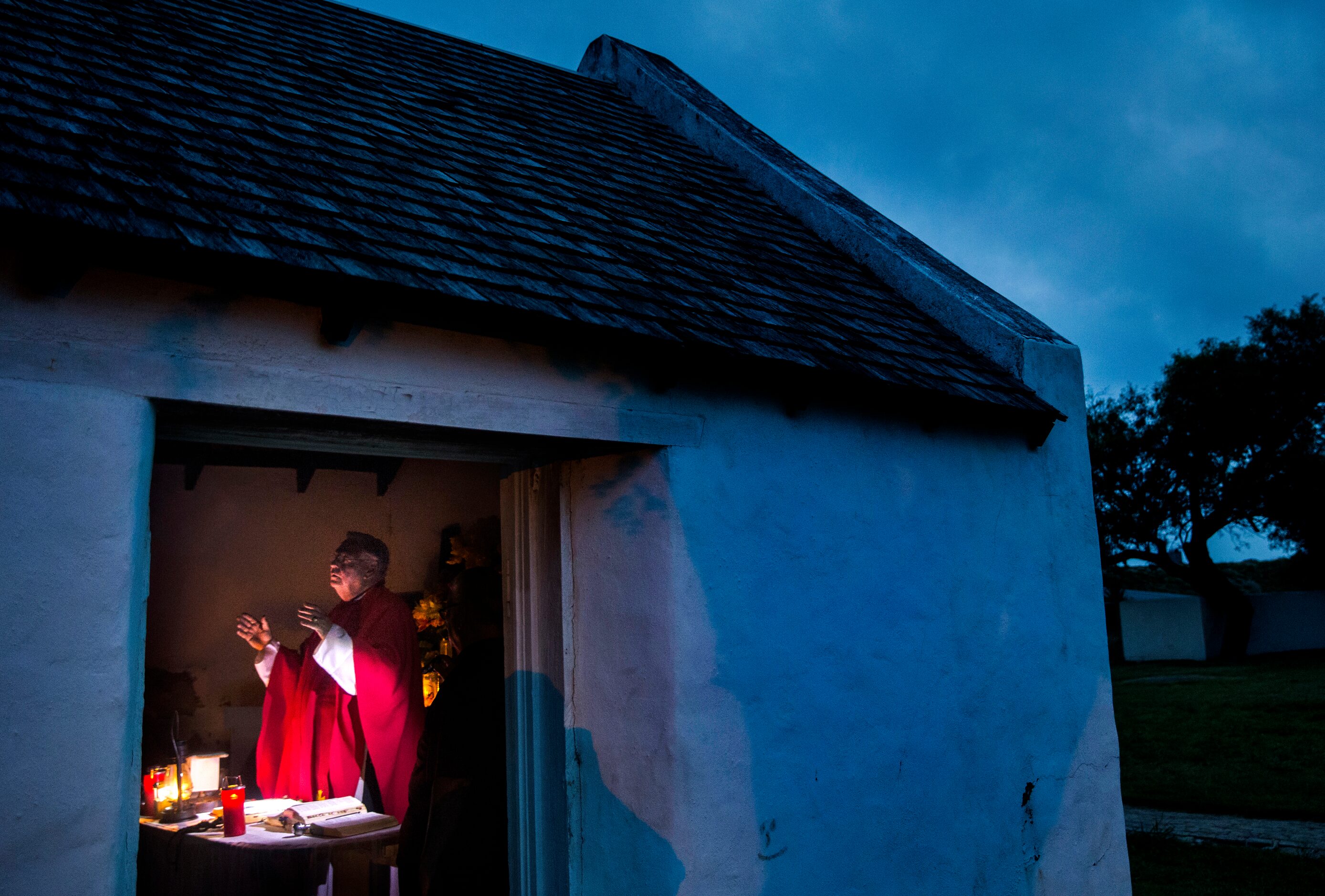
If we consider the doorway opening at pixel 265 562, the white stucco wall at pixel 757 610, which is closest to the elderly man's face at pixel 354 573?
the doorway opening at pixel 265 562

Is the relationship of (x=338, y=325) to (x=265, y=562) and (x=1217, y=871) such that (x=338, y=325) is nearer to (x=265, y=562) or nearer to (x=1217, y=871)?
(x=265, y=562)

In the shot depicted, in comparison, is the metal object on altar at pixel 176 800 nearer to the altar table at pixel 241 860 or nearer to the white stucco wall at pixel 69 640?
the altar table at pixel 241 860

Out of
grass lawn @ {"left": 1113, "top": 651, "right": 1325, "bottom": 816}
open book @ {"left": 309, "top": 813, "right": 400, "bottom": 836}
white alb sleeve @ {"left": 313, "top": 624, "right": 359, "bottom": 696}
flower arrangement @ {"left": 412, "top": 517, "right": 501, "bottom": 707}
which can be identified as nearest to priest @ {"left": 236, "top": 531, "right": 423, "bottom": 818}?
white alb sleeve @ {"left": 313, "top": 624, "right": 359, "bottom": 696}

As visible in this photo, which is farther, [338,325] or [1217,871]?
[1217,871]

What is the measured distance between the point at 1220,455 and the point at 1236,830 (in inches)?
871

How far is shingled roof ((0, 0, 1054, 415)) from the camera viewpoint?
3.39 meters

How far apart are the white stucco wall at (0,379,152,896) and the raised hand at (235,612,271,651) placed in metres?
3.37

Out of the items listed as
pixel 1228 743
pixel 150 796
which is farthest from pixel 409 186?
pixel 1228 743

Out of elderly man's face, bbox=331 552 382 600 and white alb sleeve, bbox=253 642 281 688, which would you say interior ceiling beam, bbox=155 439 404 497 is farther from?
white alb sleeve, bbox=253 642 281 688

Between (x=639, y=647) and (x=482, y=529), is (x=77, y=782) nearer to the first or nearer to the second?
(x=639, y=647)

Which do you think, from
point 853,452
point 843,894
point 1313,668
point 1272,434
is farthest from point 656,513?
point 1272,434

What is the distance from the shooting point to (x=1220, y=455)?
28.5 meters

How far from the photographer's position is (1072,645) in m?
5.98

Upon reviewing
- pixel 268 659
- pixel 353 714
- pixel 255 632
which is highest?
pixel 255 632
